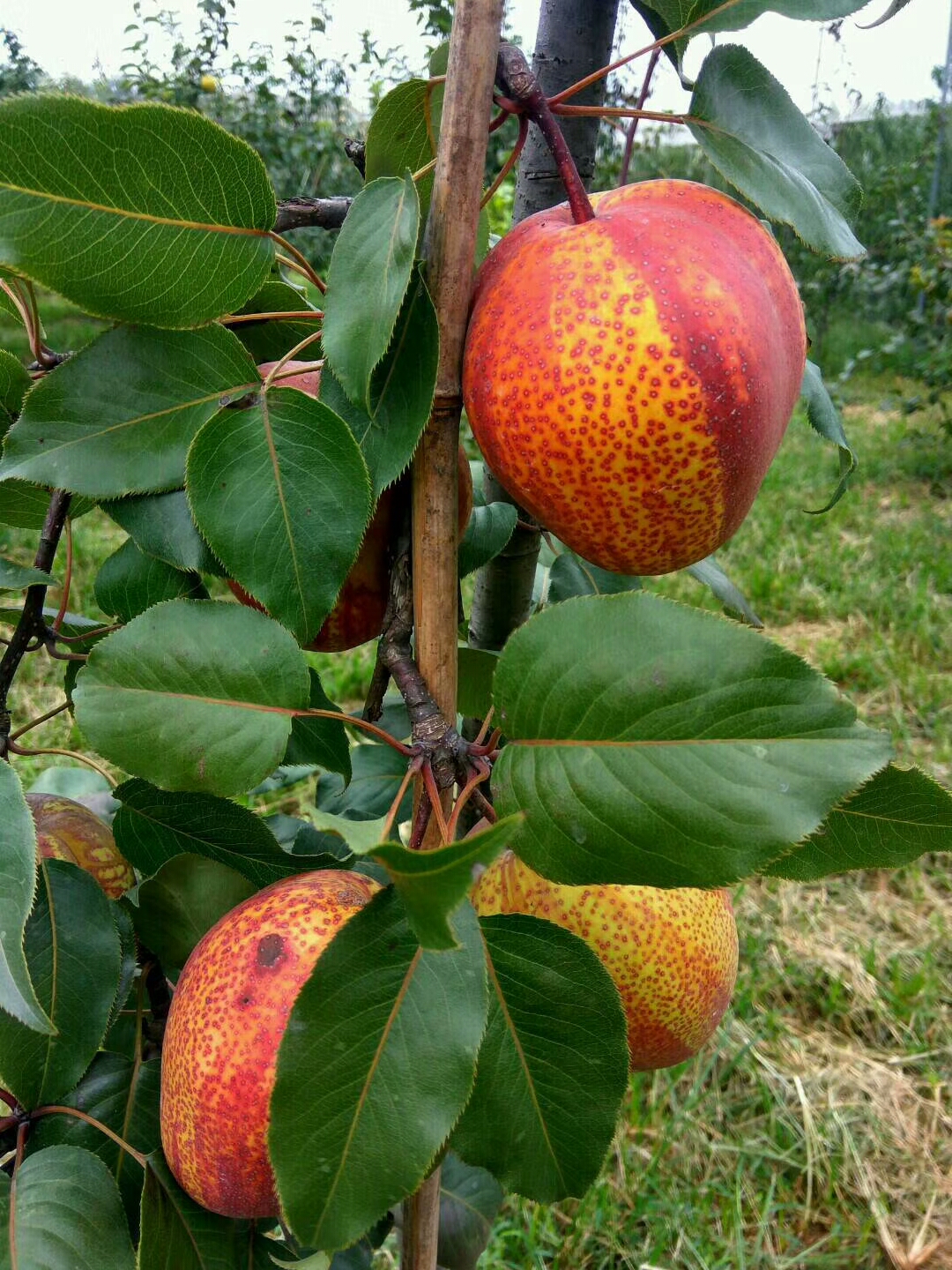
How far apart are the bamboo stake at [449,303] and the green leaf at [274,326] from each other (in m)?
0.18

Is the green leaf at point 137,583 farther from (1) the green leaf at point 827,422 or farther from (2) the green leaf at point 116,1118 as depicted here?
(1) the green leaf at point 827,422

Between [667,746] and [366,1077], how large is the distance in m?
0.20

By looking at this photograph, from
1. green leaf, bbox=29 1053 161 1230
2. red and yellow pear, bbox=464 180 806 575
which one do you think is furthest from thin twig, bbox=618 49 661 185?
green leaf, bbox=29 1053 161 1230

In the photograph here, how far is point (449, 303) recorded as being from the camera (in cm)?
55

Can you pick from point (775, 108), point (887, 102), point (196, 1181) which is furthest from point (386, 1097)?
point (887, 102)

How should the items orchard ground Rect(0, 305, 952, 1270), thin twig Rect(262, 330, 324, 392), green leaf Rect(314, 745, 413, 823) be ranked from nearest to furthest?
thin twig Rect(262, 330, 324, 392), green leaf Rect(314, 745, 413, 823), orchard ground Rect(0, 305, 952, 1270)

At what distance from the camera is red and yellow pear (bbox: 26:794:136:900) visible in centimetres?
71

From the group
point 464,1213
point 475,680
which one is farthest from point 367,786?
point 464,1213

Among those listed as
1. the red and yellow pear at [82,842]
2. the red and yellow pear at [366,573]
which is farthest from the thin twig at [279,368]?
the red and yellow pear at [82,842]

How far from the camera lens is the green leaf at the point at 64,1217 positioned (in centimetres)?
58

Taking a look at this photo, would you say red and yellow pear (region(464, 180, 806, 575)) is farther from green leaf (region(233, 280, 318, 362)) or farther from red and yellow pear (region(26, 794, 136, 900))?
red and yellow pear (region(26, 794, 136, 900))

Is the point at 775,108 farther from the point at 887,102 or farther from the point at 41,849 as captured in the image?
the point at 887,102

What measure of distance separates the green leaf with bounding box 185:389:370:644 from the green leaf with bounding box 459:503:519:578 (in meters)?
0.19

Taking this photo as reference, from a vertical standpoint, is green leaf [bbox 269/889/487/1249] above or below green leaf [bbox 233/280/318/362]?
below
